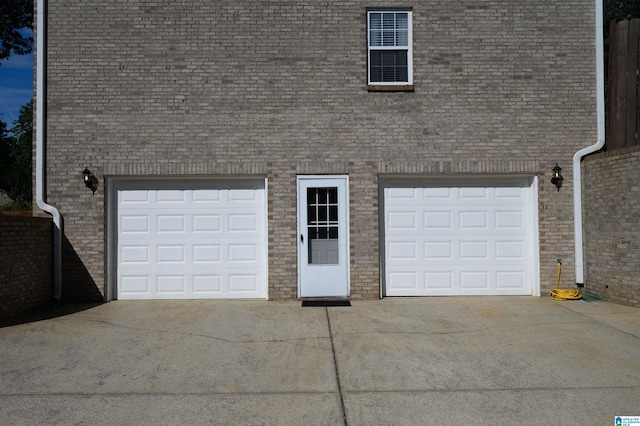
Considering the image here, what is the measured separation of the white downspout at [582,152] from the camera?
28.9 ft

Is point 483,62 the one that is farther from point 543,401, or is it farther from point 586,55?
point 543,401

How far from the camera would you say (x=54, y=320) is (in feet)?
24.2

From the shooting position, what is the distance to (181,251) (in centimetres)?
893

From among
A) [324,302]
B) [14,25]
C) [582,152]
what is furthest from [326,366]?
[14,25]

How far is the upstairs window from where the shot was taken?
8.98 m

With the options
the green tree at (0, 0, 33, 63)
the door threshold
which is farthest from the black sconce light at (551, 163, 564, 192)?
the green tree at (0, 0, 33, 63)

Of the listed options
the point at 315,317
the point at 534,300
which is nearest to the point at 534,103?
the point at 534,300

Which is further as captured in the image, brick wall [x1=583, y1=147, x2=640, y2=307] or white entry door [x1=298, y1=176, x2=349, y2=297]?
white entry door [x1=298, y1=176, x2=349, y2=297]

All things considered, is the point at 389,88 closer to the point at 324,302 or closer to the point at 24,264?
the point at 324,302

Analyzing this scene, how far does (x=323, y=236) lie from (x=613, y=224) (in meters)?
4.99

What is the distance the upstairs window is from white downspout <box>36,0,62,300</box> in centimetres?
589

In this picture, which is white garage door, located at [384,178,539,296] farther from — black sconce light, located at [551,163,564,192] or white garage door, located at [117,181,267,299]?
white garage door, located at [117,181,267,299]

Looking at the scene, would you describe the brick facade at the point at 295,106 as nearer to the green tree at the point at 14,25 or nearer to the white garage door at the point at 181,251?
the white garage door at the point at 181,251

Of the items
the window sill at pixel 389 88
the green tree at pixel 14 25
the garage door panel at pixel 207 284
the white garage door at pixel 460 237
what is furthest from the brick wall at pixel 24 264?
the green tree at pixel 14 25
